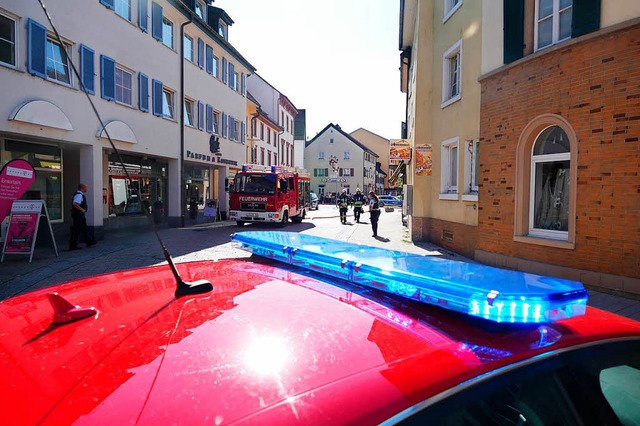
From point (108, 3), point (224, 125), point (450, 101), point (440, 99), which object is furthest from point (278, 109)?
point (450, 101)

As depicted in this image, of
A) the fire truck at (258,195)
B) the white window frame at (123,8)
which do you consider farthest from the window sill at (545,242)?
the white window frame at (123,8)

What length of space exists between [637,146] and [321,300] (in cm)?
758

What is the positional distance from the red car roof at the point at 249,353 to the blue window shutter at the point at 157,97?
16.2 m

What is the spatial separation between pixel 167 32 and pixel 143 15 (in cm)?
233

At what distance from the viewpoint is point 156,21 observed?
53.2 feet

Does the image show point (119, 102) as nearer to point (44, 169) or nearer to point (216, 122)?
point (44, 169)

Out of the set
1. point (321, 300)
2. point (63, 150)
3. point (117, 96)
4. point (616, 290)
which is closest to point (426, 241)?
point (616, 290)

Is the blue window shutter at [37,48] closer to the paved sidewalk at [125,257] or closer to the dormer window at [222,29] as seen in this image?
the paved sidewalk at [125,257]

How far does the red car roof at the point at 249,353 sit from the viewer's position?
907 millimetres

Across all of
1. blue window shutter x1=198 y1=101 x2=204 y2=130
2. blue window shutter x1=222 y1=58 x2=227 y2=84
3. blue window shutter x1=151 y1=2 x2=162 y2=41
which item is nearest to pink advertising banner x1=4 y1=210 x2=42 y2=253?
blue window shutter x1=151 y1=2 x2=162 y2=41

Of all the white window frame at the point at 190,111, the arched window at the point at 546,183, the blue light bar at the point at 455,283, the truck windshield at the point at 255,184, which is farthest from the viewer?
the white window frame at the point at 190,111

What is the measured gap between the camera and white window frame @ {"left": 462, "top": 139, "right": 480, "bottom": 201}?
11041 millimetres

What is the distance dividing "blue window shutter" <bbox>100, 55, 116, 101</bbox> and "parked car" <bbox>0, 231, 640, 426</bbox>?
13.6 m

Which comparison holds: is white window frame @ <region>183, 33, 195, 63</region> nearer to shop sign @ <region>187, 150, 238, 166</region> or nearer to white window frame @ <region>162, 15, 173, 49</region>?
white window frame @ <region>162, 15, 173, 49</region>
